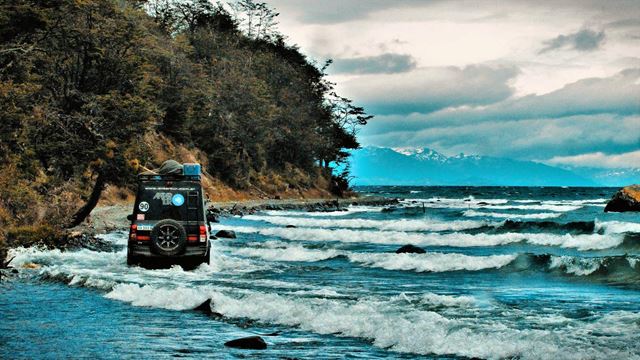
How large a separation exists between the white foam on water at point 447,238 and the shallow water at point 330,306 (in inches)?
378

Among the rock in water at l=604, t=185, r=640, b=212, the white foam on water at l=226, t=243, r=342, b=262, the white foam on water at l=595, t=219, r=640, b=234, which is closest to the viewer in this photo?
the white foam on water at l=226, t=243, r=342, b=262

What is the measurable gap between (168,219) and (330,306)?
650 centimetres

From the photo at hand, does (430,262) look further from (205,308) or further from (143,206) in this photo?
(205,308)

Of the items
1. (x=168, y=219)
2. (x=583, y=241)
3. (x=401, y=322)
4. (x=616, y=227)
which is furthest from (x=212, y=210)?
(x=401, y=322)

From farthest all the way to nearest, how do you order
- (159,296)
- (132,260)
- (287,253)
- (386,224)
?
(386,224) → (287,253) → (132,260) → (159,296)

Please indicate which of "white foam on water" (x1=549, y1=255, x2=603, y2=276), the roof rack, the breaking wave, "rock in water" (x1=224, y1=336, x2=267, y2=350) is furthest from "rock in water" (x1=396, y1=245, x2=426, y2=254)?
"rock in water" (x1=224, y1=336, x2=267, y2=350)

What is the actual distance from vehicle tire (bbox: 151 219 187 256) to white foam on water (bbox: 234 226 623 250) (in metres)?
18.0

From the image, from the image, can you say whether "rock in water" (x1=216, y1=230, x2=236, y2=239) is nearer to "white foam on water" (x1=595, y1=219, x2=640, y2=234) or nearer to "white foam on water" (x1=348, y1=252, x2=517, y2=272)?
"white foam on water" (x1=348, y1=252, x2=517, y2=272)

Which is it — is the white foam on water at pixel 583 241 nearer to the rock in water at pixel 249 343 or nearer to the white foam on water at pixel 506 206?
the rock in water at pixel 249 343

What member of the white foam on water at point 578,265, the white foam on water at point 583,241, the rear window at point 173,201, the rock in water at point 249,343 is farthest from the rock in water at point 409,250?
the rock in water at point 249,343

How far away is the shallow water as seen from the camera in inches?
432

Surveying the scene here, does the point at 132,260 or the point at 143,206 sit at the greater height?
the point at 143,206

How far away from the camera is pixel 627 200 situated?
213 feet

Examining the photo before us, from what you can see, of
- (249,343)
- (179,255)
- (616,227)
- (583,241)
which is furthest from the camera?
(616,227)
